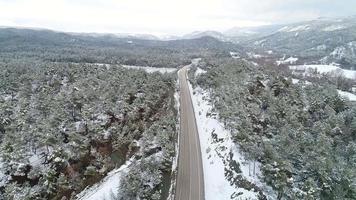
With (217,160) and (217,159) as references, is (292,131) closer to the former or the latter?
(217,159)

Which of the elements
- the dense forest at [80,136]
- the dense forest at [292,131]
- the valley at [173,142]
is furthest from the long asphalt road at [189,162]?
the dense forest at [292,131]

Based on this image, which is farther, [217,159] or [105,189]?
[217,159]

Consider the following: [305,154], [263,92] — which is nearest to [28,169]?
[305,154]

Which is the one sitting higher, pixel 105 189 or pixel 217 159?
pixel 217 159

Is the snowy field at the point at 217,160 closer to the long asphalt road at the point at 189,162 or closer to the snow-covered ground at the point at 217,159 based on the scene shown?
the snow-covered ground at the point at 217,159

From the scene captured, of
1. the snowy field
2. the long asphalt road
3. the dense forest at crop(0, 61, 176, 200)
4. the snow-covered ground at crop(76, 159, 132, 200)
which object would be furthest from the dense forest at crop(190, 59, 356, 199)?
the snow-covered ground at crop(76, 159, 132, 200)

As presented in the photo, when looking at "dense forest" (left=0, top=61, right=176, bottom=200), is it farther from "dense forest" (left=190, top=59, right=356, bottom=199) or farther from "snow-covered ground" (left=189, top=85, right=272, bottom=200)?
"dense forest" (left=190, top=59, right=356, bottom=199)

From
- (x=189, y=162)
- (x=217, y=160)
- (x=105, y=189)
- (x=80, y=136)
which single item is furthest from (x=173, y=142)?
(x=80, y=136)
